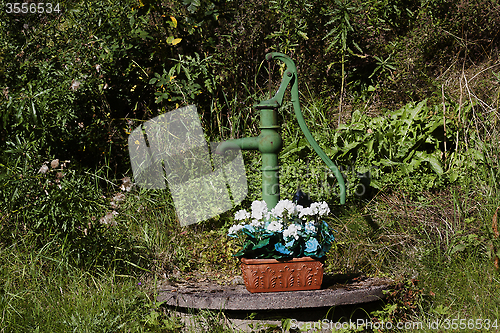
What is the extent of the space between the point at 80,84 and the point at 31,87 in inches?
12.9

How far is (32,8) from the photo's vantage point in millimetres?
3387

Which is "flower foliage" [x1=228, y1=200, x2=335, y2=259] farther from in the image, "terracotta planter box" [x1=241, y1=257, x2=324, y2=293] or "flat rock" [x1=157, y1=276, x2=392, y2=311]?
"flat rock" [x1=157, y1=276, x2=392, y2=311]

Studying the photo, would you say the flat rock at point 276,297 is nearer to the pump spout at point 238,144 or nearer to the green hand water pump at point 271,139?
the green hand water pump at point 271,139

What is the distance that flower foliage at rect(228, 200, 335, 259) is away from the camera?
78.7 inches

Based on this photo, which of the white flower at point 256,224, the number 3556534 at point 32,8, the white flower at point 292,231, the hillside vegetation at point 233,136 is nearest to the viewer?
the white flower at point 292,231

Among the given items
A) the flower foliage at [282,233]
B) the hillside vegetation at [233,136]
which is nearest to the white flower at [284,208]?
the flower foliage at [282,233]

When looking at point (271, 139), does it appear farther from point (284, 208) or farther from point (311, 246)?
point (311, 246)

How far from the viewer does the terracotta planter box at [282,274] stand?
202 cm

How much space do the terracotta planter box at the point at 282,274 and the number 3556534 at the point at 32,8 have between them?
273cm

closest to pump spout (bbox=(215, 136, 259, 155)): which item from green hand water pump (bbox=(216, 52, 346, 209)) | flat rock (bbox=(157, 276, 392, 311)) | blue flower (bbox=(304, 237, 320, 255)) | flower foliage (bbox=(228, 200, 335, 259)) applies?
green hand water pump (bbox=(216, 52, 346, 209))

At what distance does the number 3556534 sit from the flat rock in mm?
2495

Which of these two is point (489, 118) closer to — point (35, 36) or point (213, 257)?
point (213, 257)

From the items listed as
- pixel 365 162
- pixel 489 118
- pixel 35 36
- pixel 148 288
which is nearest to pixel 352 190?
pixel 365 162

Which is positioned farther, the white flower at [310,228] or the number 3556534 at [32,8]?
the number 3556534 at [32,8]
